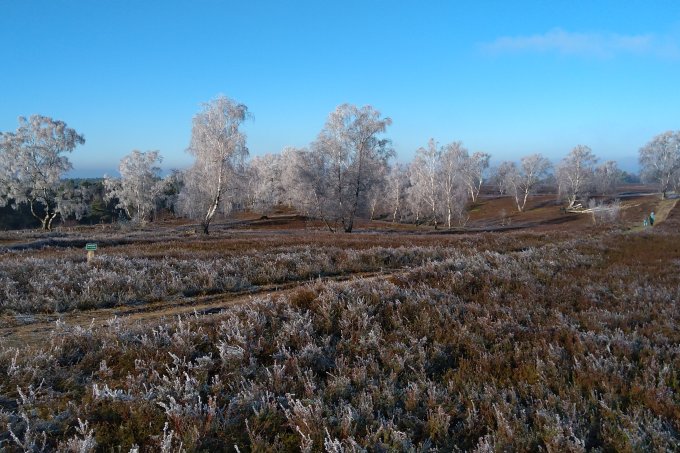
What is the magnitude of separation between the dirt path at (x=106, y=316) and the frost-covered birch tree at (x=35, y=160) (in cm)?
4578

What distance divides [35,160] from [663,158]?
10074cm

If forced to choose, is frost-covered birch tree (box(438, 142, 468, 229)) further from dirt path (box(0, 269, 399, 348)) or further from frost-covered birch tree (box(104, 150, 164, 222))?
dirt path (box(0, 269, 399, 348))

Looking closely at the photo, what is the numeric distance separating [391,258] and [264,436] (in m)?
12.6

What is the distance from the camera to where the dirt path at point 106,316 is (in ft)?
22.8

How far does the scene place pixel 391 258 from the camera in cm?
1659

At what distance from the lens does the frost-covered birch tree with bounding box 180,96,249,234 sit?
36062mm

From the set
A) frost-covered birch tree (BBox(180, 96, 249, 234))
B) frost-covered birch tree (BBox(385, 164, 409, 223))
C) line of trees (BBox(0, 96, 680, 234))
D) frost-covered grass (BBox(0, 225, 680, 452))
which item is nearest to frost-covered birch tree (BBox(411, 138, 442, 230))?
line of trees (BBox(0, 96, 680, 234))

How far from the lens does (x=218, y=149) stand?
36125 millimetres

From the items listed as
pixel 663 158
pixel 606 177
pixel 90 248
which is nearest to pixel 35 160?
pixel 90 248

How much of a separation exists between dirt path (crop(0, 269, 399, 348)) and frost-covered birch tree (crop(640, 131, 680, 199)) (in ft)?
309

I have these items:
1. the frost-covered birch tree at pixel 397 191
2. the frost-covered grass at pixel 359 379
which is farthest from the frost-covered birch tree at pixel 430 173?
the frost-covered grass at pixel 359 379

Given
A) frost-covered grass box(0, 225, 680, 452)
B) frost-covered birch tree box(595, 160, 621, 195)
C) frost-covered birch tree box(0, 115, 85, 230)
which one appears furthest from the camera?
frost-covered birch tree box(595, 160, 621, 195)

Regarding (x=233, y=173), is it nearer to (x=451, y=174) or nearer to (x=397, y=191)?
(x=451, y=174)

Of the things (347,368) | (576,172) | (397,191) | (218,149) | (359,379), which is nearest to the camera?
(359,379)
